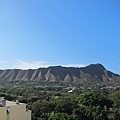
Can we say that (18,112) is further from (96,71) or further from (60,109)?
(96,71)

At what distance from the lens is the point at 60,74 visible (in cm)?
10706

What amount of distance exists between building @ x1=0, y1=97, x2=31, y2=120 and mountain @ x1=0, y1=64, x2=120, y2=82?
298 ft

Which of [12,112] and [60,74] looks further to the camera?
[60,74]

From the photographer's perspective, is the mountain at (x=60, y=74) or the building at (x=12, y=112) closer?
the building at (x=12, y=112)

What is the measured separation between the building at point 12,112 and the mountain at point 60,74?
9085 cm

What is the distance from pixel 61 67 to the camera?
110m

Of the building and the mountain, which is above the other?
the mountain

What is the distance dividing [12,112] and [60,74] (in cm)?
9764

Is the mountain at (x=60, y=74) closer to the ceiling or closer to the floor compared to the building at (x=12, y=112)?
closer to the ceiling

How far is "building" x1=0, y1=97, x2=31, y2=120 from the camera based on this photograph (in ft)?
29.4

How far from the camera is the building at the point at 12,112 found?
895 centimetres

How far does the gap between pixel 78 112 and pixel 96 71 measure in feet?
302

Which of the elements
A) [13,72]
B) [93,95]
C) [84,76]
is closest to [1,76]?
[13,72]

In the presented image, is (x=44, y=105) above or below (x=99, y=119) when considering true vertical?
above
